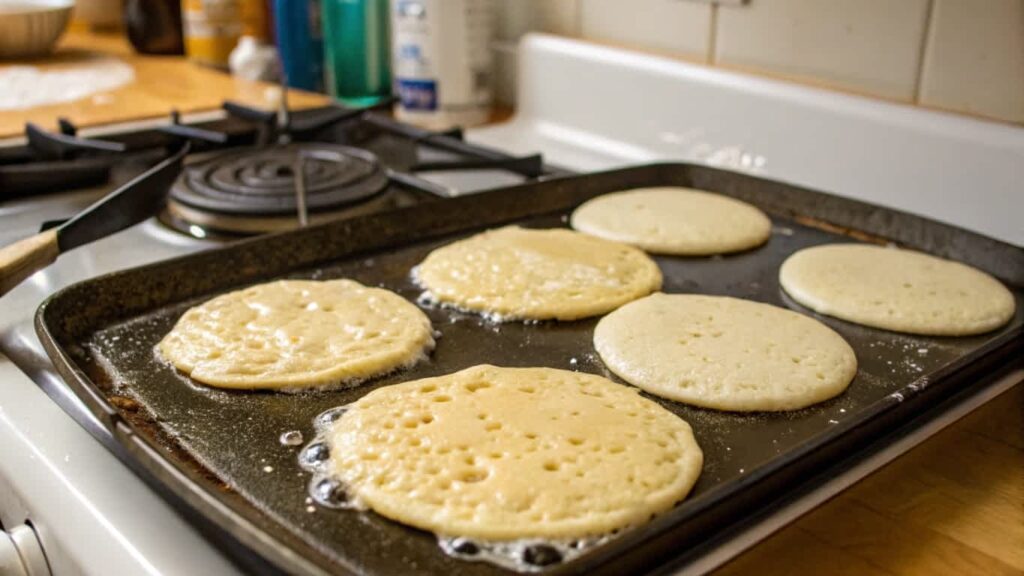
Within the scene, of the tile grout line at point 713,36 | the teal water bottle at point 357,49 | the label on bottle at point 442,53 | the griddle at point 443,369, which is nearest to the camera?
the griddle at point 443,369

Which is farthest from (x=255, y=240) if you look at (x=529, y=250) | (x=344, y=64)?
(x=344, y=64)

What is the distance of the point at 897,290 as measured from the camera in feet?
2.69

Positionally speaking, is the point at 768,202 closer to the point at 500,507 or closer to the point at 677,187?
the point at 677,187

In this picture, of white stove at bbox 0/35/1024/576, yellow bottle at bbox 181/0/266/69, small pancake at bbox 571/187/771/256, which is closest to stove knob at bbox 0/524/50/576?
white stove at bbox 0/35/1024/576

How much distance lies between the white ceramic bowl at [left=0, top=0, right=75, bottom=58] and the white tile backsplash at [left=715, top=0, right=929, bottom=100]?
4.03ft

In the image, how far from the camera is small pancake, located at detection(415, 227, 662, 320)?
0.80 m

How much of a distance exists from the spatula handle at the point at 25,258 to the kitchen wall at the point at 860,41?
0.80 metres

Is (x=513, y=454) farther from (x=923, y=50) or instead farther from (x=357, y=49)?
(x=357, y=49)

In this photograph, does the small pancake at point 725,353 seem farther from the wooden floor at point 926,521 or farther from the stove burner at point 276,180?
the stove burner at point 276,180

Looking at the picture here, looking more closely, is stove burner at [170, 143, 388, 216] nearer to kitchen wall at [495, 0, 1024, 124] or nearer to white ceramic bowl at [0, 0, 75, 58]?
kitchen wall at [495, 0, 1024, 124]

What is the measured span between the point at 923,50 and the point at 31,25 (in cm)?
148

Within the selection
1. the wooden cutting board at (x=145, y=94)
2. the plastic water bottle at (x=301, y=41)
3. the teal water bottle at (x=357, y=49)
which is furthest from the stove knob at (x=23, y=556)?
the plastic water bottle at (x=301, y=41)

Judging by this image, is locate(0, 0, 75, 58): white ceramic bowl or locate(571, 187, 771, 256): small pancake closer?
locate(571, 187, 771, 256): small pancake

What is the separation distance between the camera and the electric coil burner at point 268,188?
979 millimetres
